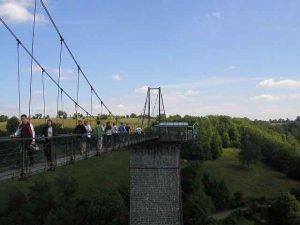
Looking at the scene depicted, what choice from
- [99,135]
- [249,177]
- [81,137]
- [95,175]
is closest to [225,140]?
[249,177]

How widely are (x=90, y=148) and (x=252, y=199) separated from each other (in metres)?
51.0

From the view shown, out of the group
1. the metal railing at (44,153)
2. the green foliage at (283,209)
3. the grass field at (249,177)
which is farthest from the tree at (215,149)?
the metal railing at (44,153)

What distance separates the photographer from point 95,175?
65.6 m

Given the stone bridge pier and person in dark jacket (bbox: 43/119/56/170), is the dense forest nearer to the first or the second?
the stone bridge pier

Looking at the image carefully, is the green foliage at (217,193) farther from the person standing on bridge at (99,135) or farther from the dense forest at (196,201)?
the person standing on bridge at (99,135)

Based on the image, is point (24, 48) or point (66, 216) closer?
point (24, 48)

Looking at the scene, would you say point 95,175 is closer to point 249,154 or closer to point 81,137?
point 249,154

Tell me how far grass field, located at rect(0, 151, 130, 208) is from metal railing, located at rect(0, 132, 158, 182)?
111ft

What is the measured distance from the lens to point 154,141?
1251 inches

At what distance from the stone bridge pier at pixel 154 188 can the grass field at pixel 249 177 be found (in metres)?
39.6

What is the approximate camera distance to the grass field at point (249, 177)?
7220 cm

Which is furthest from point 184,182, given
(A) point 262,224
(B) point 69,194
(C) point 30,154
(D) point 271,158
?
(C) point 30,154

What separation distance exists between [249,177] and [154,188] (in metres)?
52.8

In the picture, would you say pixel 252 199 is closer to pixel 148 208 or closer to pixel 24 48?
pixel 148 208
